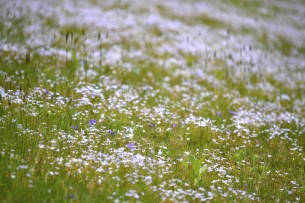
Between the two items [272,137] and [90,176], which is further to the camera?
[272,137]

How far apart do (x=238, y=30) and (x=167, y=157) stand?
15096 mm

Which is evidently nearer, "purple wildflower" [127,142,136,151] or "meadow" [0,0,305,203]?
"meadow" [0,0,305,203]

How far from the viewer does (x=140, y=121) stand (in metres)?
7.65

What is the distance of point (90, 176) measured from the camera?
5336mm

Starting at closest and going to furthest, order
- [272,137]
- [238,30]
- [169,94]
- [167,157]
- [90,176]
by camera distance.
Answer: [90,176], [167,157], [272,137], [169,94], [238,30]

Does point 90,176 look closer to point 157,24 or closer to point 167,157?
point 167,157

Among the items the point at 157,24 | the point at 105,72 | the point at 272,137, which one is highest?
the point at 157,24

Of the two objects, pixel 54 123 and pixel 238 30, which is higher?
pixel 238 30

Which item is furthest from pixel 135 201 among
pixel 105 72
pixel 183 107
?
pixel 105 72

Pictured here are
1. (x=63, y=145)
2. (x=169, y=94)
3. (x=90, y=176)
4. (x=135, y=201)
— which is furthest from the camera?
(x=169, y=94)

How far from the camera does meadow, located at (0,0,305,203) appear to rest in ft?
17.4

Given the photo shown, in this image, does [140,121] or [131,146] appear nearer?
[131,146]

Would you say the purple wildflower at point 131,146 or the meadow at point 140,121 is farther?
the purple wildflower at point 131,146

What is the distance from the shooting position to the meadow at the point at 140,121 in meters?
5.30
